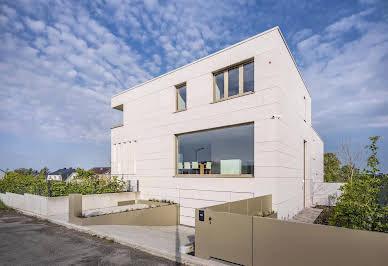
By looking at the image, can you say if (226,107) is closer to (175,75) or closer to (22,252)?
(175,75)

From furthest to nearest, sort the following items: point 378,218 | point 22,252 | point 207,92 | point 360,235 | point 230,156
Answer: point 207,92 → point 230,156 → point 22,252 → point 378,218 → point 360,235

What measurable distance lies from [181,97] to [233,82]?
3330 mm

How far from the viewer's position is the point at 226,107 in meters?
10.3

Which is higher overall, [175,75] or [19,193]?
[175,75]

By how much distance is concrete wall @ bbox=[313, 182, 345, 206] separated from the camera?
1467 centimetres

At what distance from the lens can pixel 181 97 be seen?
41.9ft

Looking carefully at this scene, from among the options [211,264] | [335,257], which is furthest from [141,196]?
[335,257]

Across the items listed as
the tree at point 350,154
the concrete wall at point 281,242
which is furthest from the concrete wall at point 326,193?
the concrete wall at point 281,242

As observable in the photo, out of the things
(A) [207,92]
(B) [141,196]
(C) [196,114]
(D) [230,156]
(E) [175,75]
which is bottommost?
(B) [141,196]

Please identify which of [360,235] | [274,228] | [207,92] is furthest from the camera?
[207,92]

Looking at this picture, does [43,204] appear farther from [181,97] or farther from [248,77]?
[248,77]

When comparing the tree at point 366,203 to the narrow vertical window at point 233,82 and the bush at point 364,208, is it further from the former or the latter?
the narrow vertical window at point 233,82

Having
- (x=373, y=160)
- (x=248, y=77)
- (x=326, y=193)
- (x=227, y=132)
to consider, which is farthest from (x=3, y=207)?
(x=326, y=193)

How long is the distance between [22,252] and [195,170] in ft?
22.8
